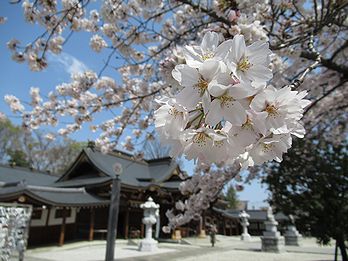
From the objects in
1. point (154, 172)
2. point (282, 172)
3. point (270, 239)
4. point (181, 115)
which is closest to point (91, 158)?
point (154, 172)

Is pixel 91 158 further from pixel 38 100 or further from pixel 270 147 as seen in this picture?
pixel 270 147

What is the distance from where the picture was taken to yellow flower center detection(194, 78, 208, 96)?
0.87 m

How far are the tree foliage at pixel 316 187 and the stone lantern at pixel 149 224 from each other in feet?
27.5

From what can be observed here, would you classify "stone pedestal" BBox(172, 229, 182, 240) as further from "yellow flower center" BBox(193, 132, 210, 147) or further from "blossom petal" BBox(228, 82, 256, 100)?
"blossom petal" BBox(228, 82, 256, 100)

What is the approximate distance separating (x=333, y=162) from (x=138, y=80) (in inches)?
245

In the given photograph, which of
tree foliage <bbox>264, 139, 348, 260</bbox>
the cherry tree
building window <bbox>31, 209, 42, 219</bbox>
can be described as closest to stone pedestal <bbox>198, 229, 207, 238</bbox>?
building window <bbox>31, 209, 42, 219</bbox>

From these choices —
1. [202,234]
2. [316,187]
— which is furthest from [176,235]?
[316,187]

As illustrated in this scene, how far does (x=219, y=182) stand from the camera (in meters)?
7.00

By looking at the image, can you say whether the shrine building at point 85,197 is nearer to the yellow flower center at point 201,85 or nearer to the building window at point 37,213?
the building window at point 37,213

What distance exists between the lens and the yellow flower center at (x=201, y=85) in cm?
87

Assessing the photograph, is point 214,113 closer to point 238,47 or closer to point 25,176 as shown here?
point 238,47

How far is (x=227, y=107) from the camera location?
2.80ft

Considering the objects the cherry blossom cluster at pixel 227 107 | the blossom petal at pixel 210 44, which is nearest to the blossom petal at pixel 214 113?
the cherry blossom cluster at pixel 227 107

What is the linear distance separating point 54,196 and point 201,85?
→ 55.2 feet
